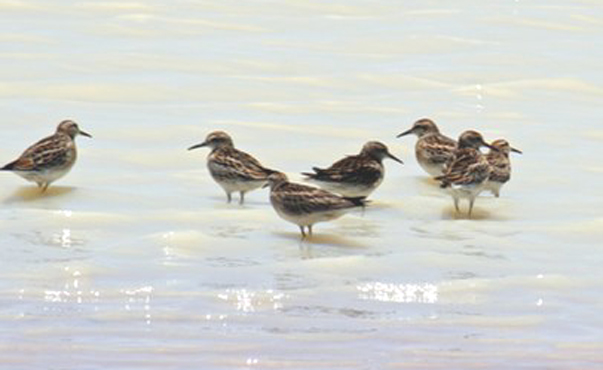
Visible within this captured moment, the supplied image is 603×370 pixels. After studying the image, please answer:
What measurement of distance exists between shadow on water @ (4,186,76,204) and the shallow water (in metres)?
0.03

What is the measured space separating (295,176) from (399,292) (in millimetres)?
4149

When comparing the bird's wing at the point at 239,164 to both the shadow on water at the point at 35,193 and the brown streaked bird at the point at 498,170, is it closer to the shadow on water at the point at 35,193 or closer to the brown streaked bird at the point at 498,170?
the shadow on water at the point at 35,193

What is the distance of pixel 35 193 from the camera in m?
16.9

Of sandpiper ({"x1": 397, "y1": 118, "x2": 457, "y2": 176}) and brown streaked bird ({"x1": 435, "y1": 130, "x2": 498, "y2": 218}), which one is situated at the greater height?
brown streaked bird ({"x1": 435, "y1": 130, "x2": 498, "y2": 218})

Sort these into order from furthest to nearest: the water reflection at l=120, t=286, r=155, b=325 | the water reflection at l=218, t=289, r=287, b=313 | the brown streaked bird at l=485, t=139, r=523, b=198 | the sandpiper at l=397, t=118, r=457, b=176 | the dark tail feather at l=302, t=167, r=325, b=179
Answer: the sandpiper at l=397, t=118, r=457, b=176
the brown streaked bird at l=485, t=139, r=523, b=198
the dark tail feather at l=302, t=167, r=325, b=179
the water reflection at l=218, t=289, r=287, b=313
the water reflection at l=120, t=286, r=155, b=325

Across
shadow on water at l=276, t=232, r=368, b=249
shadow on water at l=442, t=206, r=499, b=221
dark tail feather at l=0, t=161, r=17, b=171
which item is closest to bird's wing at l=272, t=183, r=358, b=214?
shadow on water at l=276, t=232, r=368, b=249

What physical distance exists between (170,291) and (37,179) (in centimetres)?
374

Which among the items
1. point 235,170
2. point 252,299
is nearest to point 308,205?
point 235,170

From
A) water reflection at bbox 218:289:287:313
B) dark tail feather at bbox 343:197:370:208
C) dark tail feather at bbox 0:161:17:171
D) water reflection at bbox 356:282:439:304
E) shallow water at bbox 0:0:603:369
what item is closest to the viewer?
shallow water at bbox 0:0:603:369

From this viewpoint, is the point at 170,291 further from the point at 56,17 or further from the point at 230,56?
the point at 56,17

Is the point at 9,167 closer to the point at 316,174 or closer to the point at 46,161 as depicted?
the point at 46,161

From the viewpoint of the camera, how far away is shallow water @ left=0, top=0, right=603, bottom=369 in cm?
1231

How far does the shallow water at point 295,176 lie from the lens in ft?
40.4

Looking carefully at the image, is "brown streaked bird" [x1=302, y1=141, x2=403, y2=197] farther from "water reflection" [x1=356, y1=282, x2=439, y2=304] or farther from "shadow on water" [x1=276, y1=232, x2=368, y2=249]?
"water reflection" [x1=356, y1=282, x2=439, y2=304]
